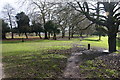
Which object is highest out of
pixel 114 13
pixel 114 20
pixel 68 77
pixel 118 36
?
pixel 114 13

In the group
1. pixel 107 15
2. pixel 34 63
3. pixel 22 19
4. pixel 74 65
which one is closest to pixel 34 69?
pixel 34 63

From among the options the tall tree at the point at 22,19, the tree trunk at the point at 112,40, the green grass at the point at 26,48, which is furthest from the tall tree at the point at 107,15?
the tall tree at the point at 22,19

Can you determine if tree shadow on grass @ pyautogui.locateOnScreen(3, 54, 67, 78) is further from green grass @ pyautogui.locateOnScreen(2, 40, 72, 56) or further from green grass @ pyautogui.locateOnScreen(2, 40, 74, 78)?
green grass @ pyautogui.locateOnScreen(2, 40, 72, 56)

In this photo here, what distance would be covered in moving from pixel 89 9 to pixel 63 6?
195cm

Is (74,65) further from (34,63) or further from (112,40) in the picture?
(112,40)

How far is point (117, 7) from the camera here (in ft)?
24.2

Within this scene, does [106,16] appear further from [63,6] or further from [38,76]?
[38,76]

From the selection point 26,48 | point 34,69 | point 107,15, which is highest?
point 107,15

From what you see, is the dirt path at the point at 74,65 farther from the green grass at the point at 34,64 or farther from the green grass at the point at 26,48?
the green grass at the point at 26,48

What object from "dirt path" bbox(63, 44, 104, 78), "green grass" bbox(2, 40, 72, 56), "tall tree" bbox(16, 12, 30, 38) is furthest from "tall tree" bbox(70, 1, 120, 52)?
"tall tree" bbox(16, 12, 30, 38)

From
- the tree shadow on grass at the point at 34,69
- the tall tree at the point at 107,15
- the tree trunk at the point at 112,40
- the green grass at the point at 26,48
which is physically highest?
the tall tree at the point at 107,15

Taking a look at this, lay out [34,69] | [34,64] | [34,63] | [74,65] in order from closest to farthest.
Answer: [34,69]
[74,65]
[34,64]
[34,63]

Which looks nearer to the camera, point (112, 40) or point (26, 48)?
point (112, 40)

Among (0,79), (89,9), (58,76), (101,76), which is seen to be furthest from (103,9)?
(0,79)
